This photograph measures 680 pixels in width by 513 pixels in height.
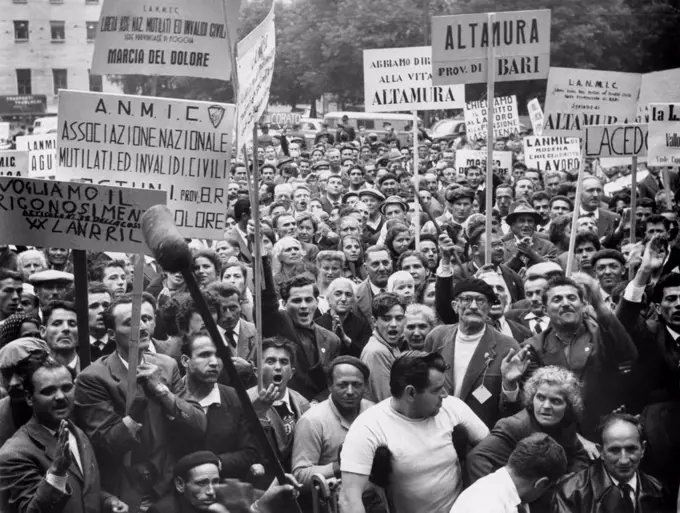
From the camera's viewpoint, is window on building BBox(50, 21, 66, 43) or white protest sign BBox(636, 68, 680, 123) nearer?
white protest sign BBox(636, 68, 680, 123)

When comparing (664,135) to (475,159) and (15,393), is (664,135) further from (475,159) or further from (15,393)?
(475,159)

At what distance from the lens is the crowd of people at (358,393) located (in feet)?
17.0

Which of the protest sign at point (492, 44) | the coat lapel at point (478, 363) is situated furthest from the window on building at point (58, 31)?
the coat lapel at point (478, 363)

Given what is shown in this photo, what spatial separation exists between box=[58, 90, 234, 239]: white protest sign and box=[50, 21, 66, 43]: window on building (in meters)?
76.6

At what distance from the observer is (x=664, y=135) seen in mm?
10781

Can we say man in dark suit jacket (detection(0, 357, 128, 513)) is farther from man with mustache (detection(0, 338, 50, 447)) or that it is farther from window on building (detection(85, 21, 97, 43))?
window on building (detection(85, 21, 97, 43))

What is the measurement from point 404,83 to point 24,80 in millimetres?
73704

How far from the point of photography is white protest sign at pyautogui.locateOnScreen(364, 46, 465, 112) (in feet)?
41.1

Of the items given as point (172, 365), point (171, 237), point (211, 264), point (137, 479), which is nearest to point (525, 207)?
point (211, 264)

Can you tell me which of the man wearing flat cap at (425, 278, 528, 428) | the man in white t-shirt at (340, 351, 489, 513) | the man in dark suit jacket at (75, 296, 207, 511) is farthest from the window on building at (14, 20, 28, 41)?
the man in white t-shirt at (340, 351, 489, 513)

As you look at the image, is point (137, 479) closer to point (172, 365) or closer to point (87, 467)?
point (87, 467)

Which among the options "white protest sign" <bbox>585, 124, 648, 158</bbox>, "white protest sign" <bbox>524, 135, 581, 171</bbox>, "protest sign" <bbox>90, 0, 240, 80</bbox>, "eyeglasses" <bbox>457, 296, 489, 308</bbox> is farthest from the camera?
"white protest sign" <bbox>524, 135, 581, 171</bbox>

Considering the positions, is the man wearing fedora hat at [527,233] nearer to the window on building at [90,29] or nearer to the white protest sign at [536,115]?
the white protest sign at [536,115]

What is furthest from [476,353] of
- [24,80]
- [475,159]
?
[24,80]
